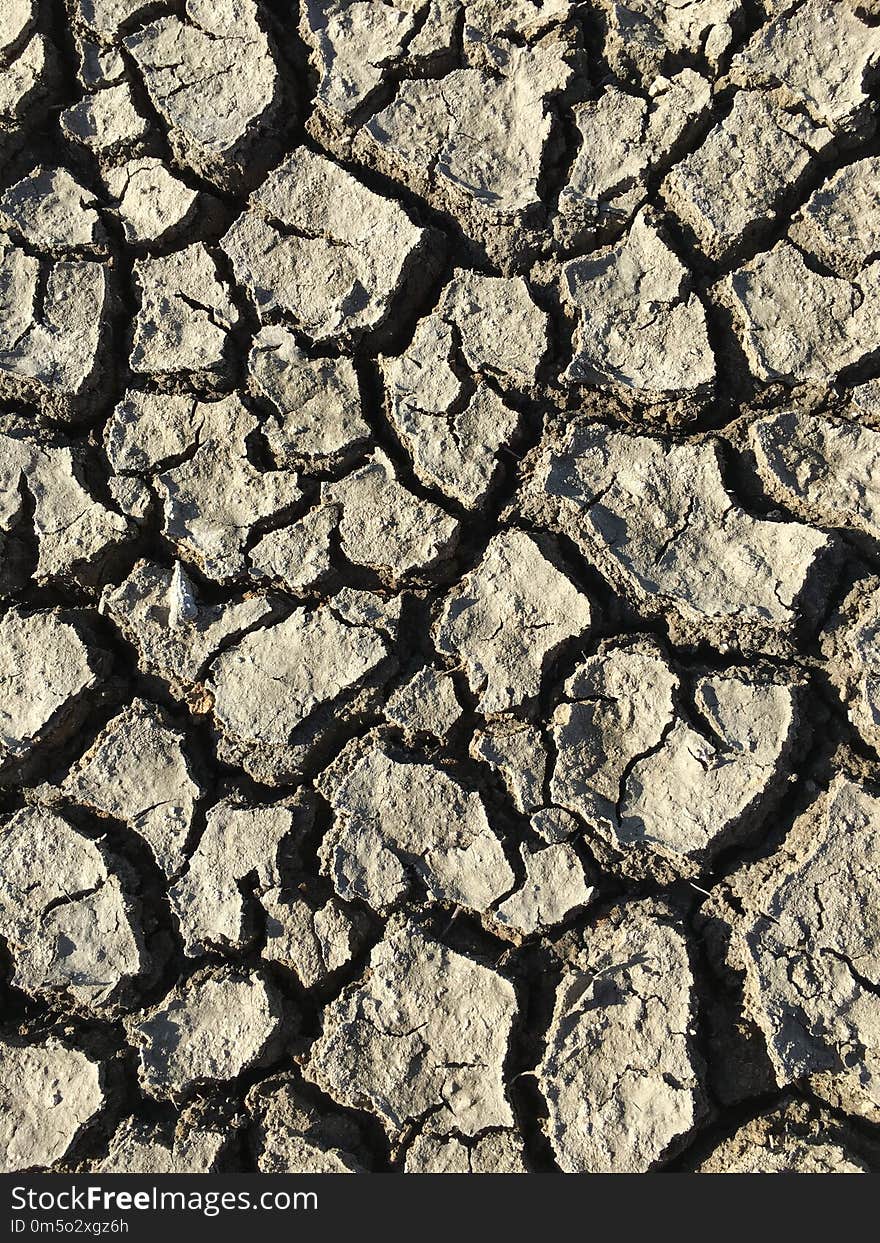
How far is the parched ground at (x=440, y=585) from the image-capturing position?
1.48 metres

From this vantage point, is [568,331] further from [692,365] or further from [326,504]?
[326,504]

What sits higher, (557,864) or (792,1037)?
(557,864)

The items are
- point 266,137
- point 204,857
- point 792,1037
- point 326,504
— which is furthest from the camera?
point 266,137

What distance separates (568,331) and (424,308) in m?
0.25

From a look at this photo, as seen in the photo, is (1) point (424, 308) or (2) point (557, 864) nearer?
(2) point (557, 864)

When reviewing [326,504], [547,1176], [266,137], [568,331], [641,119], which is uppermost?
[266,137]

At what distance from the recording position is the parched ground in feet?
4.86

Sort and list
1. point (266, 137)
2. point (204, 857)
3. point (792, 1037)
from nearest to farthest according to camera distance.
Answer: point (792, 1037)
point (204, 857)
point (266, 137)

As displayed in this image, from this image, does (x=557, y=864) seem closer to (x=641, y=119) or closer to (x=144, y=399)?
(x=144, y=399)

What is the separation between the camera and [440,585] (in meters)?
1.68

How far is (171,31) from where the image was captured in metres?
1.92

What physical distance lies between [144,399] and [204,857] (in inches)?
31.5

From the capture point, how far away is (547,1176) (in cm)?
144

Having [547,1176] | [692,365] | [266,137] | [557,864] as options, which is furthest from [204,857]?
[266,137]
